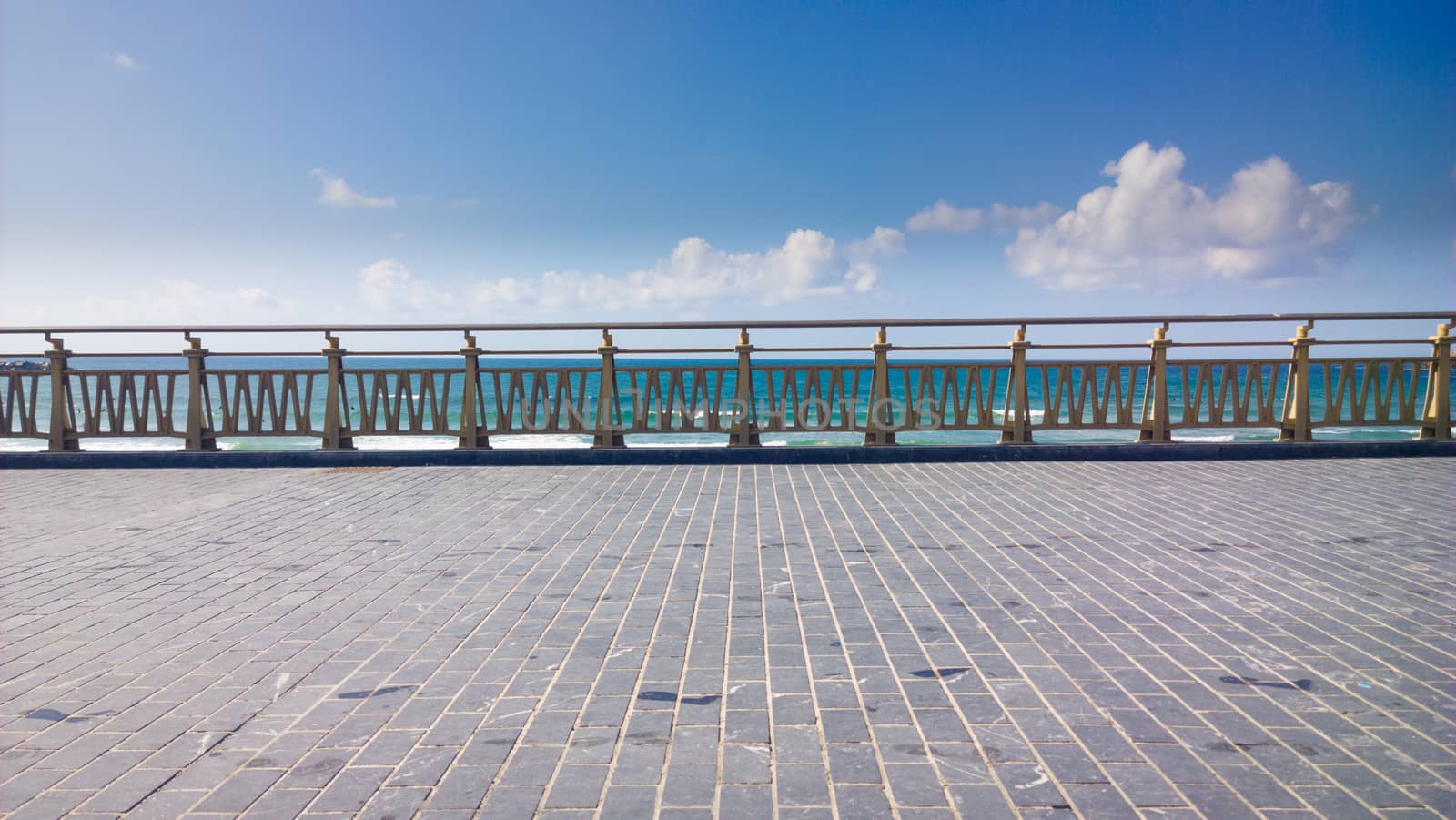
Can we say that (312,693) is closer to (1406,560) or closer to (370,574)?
(370,574)

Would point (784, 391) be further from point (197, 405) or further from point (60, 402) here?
point (60, 402)

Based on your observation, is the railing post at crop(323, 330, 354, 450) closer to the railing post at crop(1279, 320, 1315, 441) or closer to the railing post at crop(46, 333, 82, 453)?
the railing post at crop(46, 333, 82, 453)

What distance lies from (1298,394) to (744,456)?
21.8ft

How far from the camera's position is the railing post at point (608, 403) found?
9805 millimetres

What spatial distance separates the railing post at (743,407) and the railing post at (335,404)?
471 cm

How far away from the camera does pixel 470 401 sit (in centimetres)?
993

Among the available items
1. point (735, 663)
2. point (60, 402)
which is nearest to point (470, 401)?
point (60, 402)

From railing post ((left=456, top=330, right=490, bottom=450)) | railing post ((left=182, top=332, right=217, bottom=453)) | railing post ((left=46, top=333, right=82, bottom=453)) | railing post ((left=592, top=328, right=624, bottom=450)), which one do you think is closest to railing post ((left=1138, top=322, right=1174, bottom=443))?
railing post ((left=592, top=328, right=624, bottom=450))

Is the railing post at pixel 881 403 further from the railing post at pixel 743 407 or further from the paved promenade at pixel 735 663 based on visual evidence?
the paved promenade at pixel 735 663

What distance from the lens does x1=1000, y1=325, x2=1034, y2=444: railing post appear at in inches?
384

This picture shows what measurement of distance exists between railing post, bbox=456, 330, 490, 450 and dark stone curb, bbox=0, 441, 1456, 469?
9.6 inches

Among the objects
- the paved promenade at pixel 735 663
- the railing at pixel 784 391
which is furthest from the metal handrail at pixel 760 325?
the paved promenade at pixel 735 663

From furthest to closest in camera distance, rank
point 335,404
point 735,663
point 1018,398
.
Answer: point 335,404, point 1018,398, point 735,663

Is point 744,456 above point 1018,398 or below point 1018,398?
below
